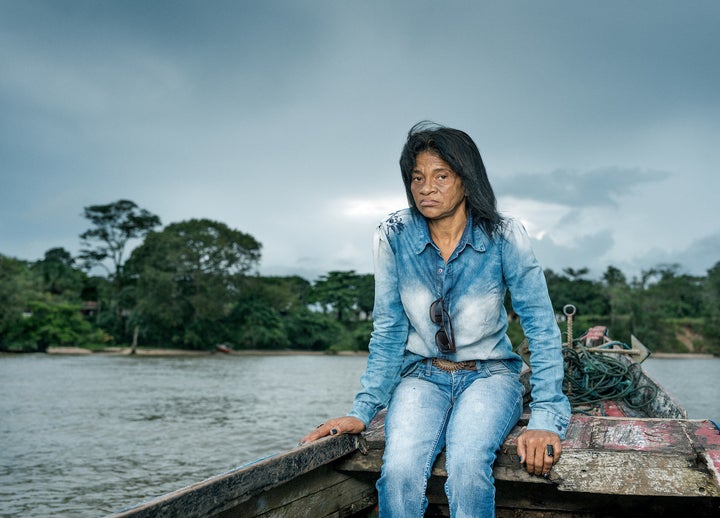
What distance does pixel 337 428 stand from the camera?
6.23 feet

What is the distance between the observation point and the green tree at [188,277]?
3266 centimetres

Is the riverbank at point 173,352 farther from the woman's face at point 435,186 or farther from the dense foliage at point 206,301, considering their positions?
the woman's face at point 435,186

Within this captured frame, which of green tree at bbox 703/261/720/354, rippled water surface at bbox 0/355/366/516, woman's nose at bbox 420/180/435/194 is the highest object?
green tree at bbox 703/261/720/354

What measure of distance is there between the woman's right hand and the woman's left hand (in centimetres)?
50

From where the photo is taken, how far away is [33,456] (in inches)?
295

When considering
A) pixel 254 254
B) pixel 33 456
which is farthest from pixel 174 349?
pixel 33 456

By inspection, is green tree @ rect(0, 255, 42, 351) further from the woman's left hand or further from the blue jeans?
the woman's left hand

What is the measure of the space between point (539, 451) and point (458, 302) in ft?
1.71

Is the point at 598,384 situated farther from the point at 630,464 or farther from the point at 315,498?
the point at 315,498

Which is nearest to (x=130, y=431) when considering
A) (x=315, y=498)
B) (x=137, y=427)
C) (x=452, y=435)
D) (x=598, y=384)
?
(x=137, y=427)

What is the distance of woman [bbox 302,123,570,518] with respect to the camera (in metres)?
1.83

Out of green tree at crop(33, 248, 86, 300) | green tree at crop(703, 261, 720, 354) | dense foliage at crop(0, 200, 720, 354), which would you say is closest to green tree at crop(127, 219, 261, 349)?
dense foliage at crop(0, 200, 720, 354)

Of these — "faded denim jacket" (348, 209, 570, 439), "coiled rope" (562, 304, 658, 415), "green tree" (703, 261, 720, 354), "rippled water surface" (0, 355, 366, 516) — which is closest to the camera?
"faded denim jacket" (348, 209, 570, 439)

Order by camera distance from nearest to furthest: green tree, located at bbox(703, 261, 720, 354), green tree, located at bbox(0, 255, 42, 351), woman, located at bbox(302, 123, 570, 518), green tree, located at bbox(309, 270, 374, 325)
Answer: woman, located at bbox(302, 123, 570, 518), green tree, located at bbox(0, 255, 42, 351), green tree, located at bbox(703, 261, 720, 354), green tree, located at bbox(309, 270, 374, 325)
